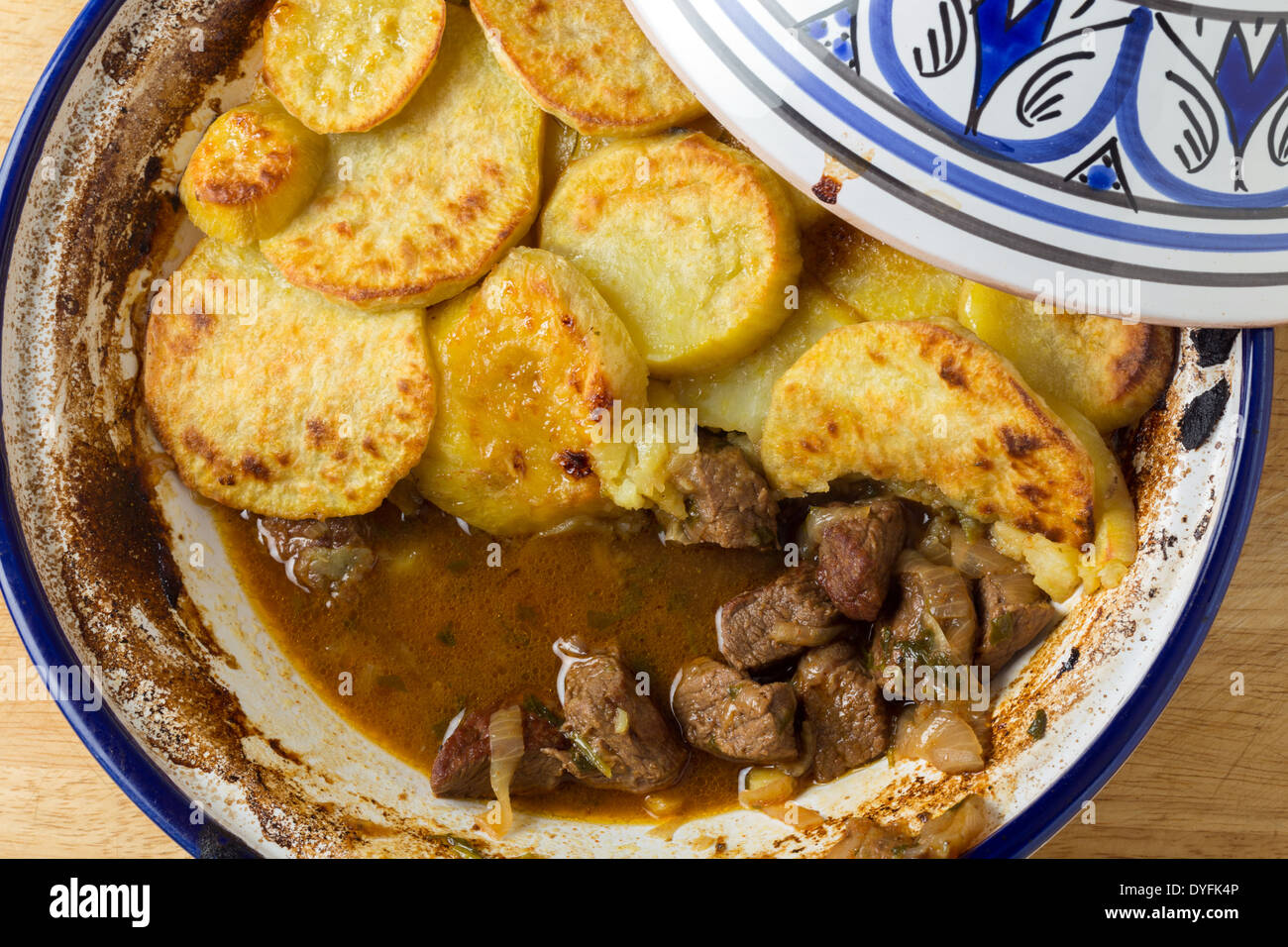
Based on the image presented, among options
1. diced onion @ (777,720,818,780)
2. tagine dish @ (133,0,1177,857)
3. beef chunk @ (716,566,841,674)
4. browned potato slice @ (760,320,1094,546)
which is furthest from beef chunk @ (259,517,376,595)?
diced onion @ (777,720,818,780)

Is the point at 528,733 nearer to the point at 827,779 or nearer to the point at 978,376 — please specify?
the point at 827,779

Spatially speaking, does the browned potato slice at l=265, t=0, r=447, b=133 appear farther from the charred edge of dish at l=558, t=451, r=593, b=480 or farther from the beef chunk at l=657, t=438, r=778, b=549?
the beef chunk at l=657, t=438, r=778, b=549

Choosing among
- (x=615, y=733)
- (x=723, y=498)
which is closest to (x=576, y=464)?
(x=723, y=498)

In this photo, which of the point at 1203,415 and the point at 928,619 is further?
the point at 928,619

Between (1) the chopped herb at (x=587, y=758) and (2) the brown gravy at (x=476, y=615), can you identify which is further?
(2) the brown gravy at (x=476, y=615)

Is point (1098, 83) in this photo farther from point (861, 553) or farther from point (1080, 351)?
point (861, 553)

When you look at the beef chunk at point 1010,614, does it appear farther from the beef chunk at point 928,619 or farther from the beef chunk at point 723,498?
the beef chunk at point 723,498

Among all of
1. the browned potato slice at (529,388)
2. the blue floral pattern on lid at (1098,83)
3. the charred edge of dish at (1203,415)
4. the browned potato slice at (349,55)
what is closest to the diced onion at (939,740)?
the charred edge of dish at (1203,415)

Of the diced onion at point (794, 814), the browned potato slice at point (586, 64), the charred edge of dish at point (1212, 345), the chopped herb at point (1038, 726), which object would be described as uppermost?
the browned potato slice at point (586, 64)
